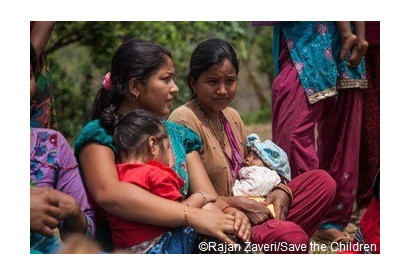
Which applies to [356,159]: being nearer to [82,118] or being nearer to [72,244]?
[72,244]

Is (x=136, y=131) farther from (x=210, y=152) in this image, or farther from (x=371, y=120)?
(x=371, y=120)

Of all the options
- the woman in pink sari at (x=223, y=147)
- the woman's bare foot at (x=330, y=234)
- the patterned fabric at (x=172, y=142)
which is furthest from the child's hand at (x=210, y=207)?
the woman's bare foot at (x=330, y=234)

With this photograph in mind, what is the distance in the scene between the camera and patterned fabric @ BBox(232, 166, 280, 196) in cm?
402

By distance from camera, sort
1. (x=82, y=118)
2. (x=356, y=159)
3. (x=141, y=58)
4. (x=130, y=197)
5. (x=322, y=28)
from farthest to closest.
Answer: (x=82, y=118)
(x=356, y=159)
(x=322, y=28)
(x=141, y=58)
(x=130, y=197)

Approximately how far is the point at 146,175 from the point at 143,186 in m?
0.05

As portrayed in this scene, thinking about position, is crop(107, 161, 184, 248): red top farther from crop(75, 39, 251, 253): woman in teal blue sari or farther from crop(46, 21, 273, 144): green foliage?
crop(46, 21, 273, 144): green foliage

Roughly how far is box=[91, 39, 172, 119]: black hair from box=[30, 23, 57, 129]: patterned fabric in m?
0.27

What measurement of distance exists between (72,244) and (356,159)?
2.35 m

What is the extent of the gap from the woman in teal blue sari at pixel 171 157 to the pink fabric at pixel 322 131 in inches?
33.2

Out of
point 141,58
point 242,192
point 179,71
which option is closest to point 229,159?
point 242,192

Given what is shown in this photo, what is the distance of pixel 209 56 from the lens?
409 cm

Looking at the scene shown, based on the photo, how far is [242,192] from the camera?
13.2ft

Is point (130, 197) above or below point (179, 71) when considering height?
below

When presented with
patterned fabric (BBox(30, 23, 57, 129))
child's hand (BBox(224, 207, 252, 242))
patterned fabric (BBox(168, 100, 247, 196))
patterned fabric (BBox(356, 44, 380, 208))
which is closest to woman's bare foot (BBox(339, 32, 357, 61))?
patterned fabric (BBox(356, 44, 380, 208))
